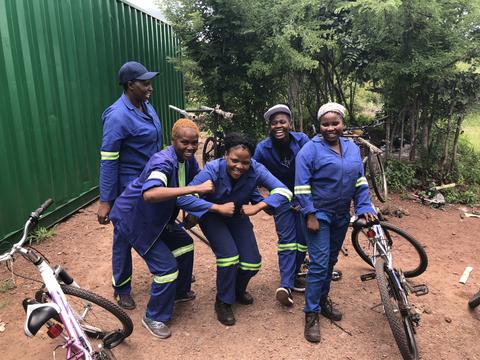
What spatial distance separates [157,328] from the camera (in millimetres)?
3213

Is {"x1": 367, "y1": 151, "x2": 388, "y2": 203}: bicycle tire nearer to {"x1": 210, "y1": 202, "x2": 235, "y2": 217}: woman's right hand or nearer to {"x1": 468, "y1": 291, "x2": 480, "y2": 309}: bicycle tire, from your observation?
{"x1": 468, "y1": 291, "x2": 480, "y2": 309}: bicycle tire

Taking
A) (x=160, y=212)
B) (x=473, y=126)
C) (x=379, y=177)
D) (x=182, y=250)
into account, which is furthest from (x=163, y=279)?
(x=473, y=126)

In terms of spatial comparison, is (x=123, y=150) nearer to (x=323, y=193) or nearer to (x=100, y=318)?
(x=100, y=318)

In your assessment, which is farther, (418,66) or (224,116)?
(224,116)

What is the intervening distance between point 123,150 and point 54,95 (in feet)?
8.40

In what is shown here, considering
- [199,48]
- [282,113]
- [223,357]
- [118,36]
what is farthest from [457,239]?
[118,36]

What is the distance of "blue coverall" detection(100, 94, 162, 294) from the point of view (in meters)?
3.23

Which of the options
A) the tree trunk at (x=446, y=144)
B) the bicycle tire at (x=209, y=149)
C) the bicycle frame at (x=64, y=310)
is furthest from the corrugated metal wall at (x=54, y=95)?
the tree trunk at (x=446, y=144)

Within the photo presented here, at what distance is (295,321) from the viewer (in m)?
3.43

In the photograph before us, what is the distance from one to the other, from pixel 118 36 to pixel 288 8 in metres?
2.95

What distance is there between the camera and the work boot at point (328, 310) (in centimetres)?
342

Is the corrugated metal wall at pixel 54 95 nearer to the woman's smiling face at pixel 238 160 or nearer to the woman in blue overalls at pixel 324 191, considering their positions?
the woman's smiling face at pixel 238 160

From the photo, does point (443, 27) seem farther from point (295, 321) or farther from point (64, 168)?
point (64, 168)

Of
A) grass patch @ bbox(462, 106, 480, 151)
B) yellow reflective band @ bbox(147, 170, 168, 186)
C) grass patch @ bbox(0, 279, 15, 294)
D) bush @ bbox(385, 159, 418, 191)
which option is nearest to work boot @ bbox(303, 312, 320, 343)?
yellow reflective band @ bbox(147, 170, 168, 186)
